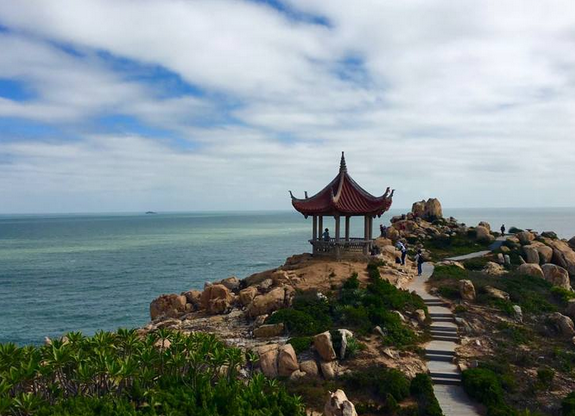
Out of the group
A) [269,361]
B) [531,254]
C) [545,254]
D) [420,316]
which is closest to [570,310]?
[420,316]

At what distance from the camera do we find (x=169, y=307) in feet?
104

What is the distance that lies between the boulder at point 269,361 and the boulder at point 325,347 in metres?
1.89

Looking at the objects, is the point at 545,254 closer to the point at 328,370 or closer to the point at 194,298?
the point at 194,298

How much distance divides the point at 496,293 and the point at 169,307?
21.9 m

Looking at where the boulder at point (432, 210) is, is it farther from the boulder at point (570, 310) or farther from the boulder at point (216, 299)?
the boulder at point (216, 299)

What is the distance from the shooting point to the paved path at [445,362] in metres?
16.7

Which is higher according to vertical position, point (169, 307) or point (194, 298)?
point (194, 298)

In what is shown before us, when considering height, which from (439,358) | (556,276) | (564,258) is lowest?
(439,358)

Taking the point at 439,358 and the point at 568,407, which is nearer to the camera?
the point at 568,407

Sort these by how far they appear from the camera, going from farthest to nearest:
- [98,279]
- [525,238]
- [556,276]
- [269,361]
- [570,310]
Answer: [98,279]
[525,238]
[556,276]
[570,310]
[269,361]

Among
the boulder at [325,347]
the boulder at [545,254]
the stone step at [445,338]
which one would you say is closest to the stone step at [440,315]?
the stone step at [445,338]

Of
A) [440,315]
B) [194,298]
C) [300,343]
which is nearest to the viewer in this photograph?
[300,343]

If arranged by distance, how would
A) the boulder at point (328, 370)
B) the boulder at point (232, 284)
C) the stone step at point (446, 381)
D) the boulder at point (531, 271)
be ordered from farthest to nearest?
the boulder at point (531, 271), the boulder at point (232, 284), the boulder at point (328, 370), the stone step at point (446, 381)

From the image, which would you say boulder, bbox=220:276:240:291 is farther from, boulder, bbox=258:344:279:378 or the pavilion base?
boulder, bbox=258:344:279:378
